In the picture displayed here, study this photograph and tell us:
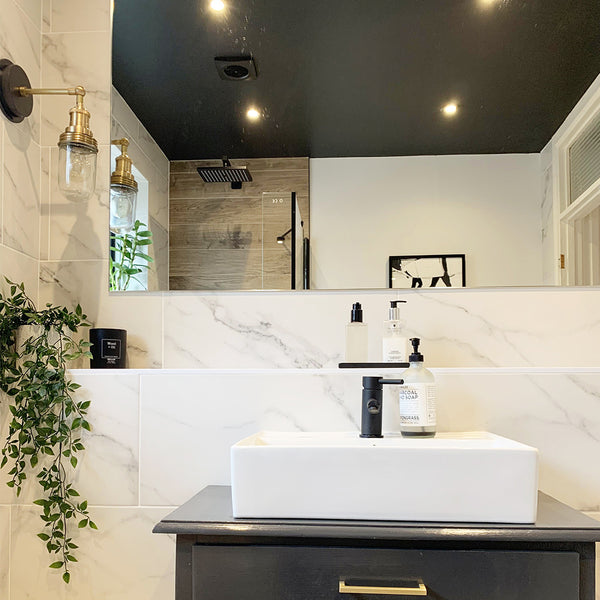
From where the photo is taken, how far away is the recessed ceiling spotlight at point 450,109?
170 centimetres

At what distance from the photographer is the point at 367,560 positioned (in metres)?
1.20

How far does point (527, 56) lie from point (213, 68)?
0.76m

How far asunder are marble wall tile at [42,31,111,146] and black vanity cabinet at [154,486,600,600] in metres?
1.07

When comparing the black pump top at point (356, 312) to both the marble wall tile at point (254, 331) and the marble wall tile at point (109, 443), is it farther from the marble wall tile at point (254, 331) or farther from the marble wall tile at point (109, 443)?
the marble wall tile at point (109, 443)

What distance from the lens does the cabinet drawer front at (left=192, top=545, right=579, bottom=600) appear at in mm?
1171

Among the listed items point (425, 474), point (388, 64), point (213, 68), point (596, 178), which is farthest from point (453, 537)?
point (213, 68)

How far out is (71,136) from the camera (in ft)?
5.17

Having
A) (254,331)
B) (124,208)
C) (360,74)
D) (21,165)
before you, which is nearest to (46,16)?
(21,165)

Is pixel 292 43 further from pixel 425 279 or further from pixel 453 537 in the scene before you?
pixel 453 537

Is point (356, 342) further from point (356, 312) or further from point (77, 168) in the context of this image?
point (77, 168)

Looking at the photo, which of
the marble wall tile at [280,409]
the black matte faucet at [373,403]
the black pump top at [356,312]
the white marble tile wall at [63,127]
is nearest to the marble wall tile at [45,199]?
the white marble tile wall at [63,127]

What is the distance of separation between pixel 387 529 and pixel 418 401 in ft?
1.17

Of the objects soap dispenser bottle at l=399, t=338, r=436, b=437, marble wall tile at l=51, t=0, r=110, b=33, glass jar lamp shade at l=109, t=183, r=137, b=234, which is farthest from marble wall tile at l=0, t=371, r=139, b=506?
marble wall tile at l=51, t=0, r=110, b=33

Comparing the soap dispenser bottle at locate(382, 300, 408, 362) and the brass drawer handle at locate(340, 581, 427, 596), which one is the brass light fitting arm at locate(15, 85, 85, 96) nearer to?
the soap dispenser bottle at locate(382, 300, 408, 362)
